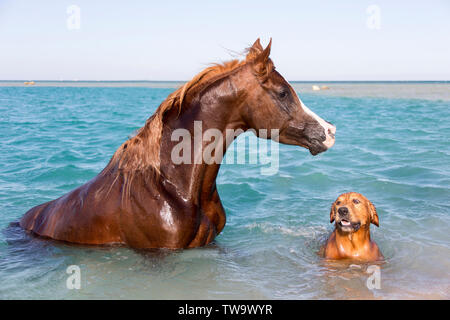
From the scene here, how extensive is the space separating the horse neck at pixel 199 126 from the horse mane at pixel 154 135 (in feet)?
0.23

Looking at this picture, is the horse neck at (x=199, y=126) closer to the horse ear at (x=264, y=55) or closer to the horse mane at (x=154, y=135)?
the horse mane at (x=154, y=135)

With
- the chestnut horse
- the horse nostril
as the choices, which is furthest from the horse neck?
the horse nostril

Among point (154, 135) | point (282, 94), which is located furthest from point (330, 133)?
point (154, 135)

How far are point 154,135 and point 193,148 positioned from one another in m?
0.39

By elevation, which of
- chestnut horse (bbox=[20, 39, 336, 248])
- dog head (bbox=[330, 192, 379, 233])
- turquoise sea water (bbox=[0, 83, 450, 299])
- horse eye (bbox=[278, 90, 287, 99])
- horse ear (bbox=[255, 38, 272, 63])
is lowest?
Answer: turquoise sea water (bbox=[0, 83, 450, 299])

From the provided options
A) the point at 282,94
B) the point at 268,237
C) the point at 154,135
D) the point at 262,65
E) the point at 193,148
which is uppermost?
the point at 262,65

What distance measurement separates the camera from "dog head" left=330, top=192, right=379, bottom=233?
516cm

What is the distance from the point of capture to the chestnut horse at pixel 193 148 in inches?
171

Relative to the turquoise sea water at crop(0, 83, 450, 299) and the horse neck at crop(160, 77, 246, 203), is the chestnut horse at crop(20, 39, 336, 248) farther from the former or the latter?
the turquoise sea water at crop(0, 83, 450, 299)

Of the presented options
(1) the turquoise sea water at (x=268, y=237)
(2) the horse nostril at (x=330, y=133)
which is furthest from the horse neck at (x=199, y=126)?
(2) the horse nostril at (x=330, y=133)

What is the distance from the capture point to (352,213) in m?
5.18

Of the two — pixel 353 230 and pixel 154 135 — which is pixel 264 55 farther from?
pixel 353 230

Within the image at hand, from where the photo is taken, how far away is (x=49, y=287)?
4305mm

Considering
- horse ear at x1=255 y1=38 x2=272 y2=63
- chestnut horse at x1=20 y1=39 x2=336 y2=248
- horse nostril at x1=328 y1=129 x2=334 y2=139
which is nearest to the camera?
horse ear at x1=255 y1=38 x2=272 y2=63
